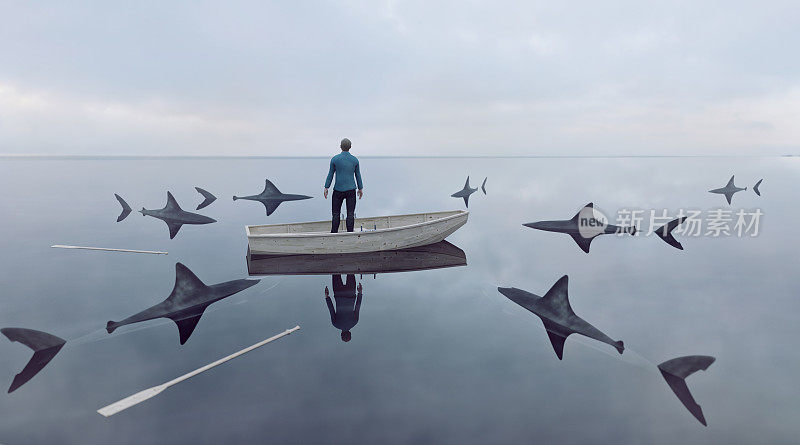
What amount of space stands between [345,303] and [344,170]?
15.5ft

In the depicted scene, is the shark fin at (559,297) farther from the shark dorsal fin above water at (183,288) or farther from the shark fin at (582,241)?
the shark fin at (582,241)

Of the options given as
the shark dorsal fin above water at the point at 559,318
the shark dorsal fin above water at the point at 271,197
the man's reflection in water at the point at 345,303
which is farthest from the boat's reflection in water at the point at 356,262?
the shark dorsal fin above water at the point at 271,197

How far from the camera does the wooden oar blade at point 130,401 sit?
6.30 m

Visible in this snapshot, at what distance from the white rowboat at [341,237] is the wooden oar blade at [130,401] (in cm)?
748

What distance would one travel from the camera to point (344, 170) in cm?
1334

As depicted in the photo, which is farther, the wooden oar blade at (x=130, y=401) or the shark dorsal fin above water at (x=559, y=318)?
the shark dorsal fin above water at (x=559, y=318)

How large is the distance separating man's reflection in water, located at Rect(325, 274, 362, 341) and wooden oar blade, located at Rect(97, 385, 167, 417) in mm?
3818

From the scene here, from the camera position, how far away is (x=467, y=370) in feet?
25.3

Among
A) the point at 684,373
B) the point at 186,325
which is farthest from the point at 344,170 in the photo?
the point at 684,373

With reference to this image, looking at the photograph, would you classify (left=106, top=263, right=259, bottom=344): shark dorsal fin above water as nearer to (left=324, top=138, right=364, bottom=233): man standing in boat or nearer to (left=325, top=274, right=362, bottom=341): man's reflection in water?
Answer: (left=325, top=274, right=362, bottom=341): man's reflection in water

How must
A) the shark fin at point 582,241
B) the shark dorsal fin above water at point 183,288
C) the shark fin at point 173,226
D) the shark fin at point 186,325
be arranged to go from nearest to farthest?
the shark fin at point 186,325 < the shark dorsal fin above water at point 183,288 < the shark fin at point 582,241 < the shark fin at point 173,226

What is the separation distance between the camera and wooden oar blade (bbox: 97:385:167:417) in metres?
6.30

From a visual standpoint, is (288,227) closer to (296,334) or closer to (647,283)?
(296,334)

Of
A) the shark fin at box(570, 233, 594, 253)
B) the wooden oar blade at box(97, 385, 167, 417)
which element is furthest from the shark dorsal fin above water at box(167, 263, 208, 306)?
the shark fin at box(570, 233, 594, 253)
